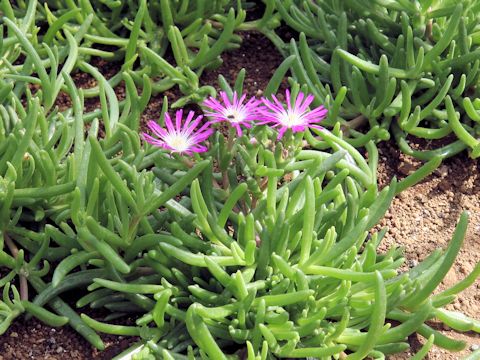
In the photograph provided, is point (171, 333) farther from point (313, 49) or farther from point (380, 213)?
point (313, 49)

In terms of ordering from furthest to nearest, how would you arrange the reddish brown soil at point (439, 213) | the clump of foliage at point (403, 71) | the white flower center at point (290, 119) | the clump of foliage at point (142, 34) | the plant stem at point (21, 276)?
the clump of foliage at point (142, 34), the clump of foliage at point (403, 71), the reddish brown soil at point (439, 213), the plant stem at point (21, 276), the white flower center at point (290, 119)

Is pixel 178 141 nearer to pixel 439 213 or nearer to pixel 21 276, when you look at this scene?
pixel 21 276

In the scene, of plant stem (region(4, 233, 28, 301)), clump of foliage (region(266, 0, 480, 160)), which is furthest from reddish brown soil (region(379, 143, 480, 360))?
plant stem (region(4, 233, 28, 301))

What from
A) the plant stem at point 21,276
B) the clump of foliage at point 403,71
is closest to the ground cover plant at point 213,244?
the plant stem at point 21,276

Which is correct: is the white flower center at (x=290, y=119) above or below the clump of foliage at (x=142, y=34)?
above

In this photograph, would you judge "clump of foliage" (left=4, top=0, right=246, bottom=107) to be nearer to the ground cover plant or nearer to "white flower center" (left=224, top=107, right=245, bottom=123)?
the ground cover plant

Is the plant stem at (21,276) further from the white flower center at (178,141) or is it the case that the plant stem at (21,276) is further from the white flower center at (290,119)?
the white flower center at (290,119)

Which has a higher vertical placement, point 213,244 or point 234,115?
point 234,115

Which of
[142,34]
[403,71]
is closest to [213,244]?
[403,71]
